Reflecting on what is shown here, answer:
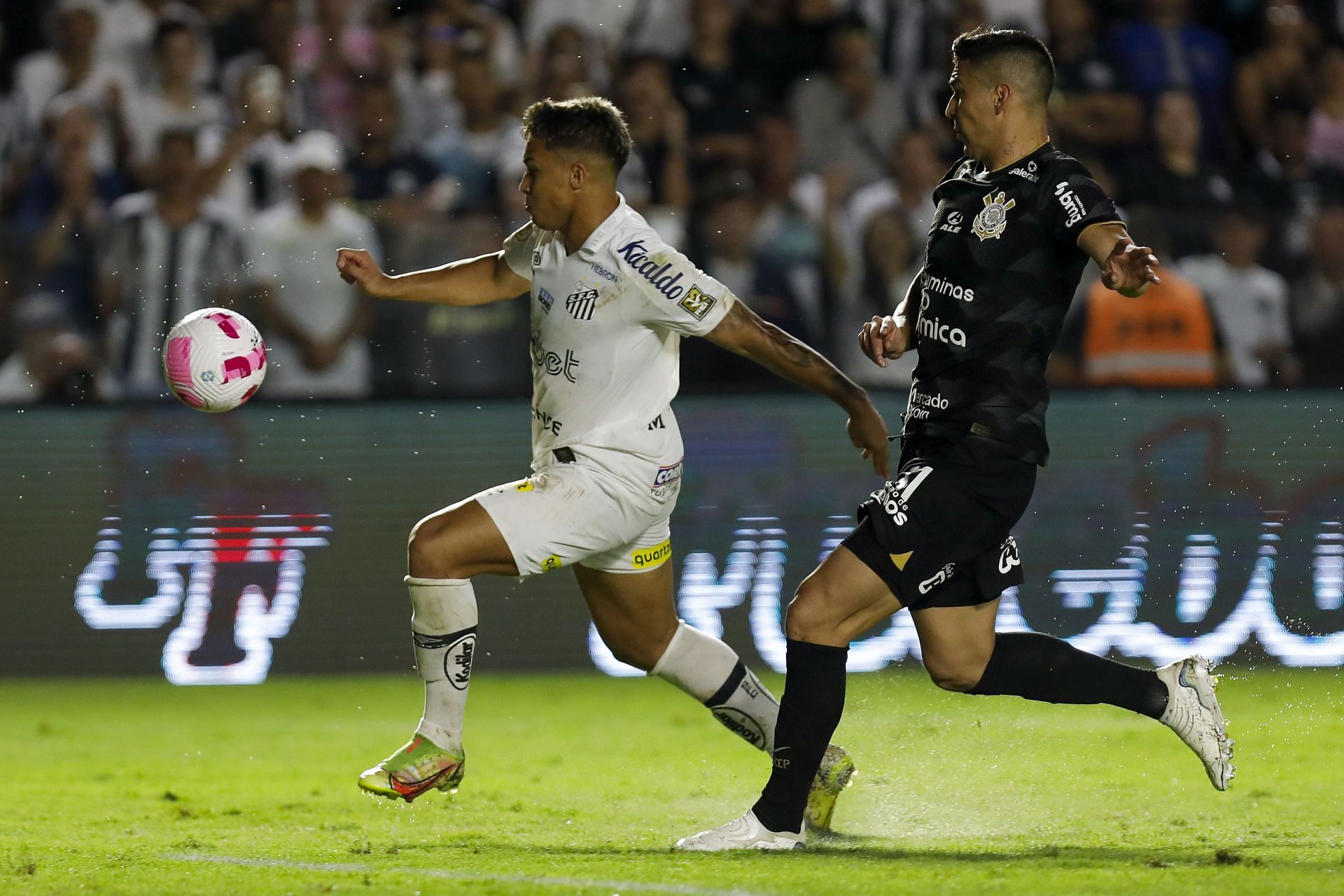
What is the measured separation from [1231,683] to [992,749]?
1.93 m

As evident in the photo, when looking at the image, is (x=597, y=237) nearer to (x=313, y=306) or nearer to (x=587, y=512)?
(x=587, y=512)

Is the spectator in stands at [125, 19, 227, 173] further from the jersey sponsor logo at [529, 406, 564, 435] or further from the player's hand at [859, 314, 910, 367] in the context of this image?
the player's hand at [859, 314, 910, 367]

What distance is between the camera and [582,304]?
486 centimetres

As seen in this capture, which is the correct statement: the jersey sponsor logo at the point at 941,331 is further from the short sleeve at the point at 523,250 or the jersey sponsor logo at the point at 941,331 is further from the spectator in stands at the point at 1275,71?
the spectator in stands at the point at 1275,71

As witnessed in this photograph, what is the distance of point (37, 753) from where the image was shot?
6664 millimetres

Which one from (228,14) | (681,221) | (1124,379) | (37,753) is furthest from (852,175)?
(37,753)

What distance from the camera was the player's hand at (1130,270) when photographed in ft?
13.2

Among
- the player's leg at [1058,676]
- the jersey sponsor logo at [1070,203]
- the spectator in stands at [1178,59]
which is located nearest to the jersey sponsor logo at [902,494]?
the player's leg at [1058,676]

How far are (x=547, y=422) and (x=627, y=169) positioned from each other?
4.25m

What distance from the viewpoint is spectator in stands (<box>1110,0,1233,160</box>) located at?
1016cm

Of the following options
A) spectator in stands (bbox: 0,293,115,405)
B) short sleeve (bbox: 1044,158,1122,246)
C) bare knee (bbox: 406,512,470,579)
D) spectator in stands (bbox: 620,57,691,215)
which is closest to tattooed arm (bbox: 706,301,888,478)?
short sleeve (bbox: 1044,158,1122,246)

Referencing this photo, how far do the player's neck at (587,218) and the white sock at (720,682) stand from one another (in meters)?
1.21

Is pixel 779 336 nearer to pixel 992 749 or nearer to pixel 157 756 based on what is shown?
pixel 992 749

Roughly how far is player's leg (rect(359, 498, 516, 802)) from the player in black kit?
73cm
